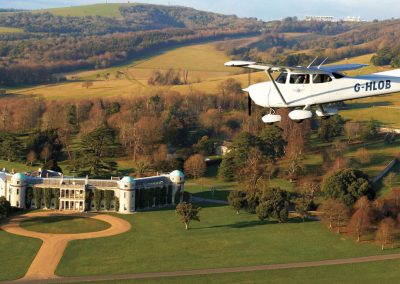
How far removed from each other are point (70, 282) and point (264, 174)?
57.2m

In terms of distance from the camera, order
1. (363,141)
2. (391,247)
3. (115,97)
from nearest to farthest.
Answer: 1. (391,247)
2. (363,141)
3. (115,97)

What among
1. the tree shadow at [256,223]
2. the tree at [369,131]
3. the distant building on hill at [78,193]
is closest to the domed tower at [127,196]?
the distant building on hill at [78,193]

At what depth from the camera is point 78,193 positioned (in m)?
117

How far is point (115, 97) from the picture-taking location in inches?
7682

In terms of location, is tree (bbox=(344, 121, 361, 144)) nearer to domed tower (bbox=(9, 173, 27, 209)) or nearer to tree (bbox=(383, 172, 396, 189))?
tree (bbox=(383, 172, 396, 189))

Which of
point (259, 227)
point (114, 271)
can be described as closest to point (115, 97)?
point (259, 227)

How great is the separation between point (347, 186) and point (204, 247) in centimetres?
2920

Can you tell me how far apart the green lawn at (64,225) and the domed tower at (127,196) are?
6556 mm

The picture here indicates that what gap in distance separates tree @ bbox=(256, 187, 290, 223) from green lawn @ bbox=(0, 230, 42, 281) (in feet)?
116

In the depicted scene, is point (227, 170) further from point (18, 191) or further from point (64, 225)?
point (18, 191)

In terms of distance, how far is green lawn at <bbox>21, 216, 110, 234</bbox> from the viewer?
106188 mm

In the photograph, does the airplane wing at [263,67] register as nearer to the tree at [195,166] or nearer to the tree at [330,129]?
the tree at [195,166]

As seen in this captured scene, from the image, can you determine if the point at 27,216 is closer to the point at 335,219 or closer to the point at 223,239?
the point at 223,239

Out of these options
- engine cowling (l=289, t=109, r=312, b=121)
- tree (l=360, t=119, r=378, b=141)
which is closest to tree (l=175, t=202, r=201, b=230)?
engine cowling (l=289, t=109, r=312, b=121)
